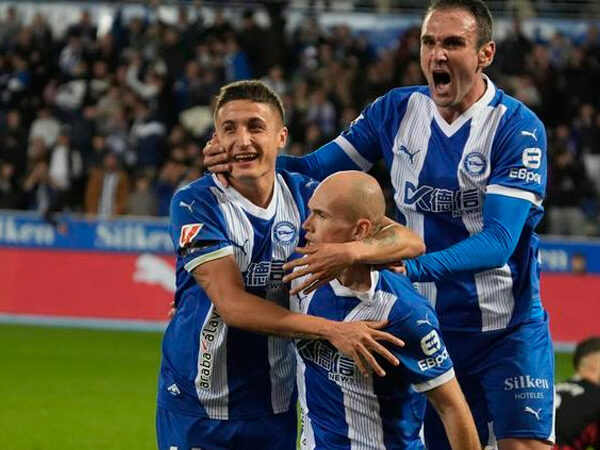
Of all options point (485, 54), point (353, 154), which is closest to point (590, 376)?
point (353, 154)

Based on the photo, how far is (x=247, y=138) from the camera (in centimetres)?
517

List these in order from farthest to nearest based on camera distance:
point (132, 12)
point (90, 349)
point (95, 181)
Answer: point (132, 12) → point (95, 181) → point (90, 349)

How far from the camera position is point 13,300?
16.7 m

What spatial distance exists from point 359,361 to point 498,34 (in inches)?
693

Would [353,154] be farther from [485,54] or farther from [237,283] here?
[237,283]

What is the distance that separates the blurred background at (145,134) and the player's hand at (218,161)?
6633 mm

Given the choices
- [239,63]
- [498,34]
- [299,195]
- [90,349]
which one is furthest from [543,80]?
[299,195]

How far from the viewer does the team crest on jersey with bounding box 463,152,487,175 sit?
18.8 feet

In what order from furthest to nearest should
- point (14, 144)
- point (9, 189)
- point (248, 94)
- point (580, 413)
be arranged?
1. point (14, 144)
2. point (9, 189)
3. point (580, 413)
4. point (248, 94)

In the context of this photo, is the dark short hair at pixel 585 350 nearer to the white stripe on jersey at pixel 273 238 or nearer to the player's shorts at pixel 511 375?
the player's shorts at pixel 511 375

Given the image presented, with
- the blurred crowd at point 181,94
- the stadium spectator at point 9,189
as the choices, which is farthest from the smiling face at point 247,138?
the stadium spectator at point 9,189

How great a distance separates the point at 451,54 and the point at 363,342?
157 centimetres

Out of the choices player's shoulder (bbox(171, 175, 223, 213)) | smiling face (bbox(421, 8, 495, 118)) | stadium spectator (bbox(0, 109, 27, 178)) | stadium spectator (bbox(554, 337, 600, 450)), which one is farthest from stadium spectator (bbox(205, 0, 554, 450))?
stadium spectator (bbox(0, 109, 27, 178))

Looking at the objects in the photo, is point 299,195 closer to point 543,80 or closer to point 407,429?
point 407,429
